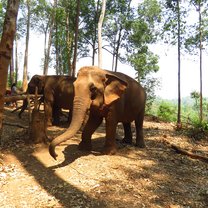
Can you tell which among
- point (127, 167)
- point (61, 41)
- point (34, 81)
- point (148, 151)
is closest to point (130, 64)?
point (61, 41)

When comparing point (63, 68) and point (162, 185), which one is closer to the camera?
point (162, 185)

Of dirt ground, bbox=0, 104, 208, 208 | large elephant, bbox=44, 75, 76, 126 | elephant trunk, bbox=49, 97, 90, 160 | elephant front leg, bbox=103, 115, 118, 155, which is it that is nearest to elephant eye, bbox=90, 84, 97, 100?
elephant trunk, bbox=49, 97, 90, 160

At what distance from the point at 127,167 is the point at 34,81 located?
8.03 m

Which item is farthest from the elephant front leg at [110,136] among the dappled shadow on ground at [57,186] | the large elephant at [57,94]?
the large elephant at [57,94]

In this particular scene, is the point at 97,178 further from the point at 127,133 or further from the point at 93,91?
the point at 127,133

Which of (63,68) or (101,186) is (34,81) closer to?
(101,186)

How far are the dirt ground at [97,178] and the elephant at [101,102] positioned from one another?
0.75 m

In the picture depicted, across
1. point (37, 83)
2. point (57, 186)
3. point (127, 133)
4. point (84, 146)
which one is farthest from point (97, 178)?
point (37, 83)

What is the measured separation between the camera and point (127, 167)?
765cm

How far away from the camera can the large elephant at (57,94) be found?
531 inches

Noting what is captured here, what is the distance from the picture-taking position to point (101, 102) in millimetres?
7676

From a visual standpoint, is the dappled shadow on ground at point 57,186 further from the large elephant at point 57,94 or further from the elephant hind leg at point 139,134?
the large elephant at point 57,94

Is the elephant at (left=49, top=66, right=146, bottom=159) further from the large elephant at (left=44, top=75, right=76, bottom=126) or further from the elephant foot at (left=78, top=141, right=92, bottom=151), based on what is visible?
the large elephant at (left=44, top=75, right=76, bottom=126)

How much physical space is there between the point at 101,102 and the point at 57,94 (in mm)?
6330
